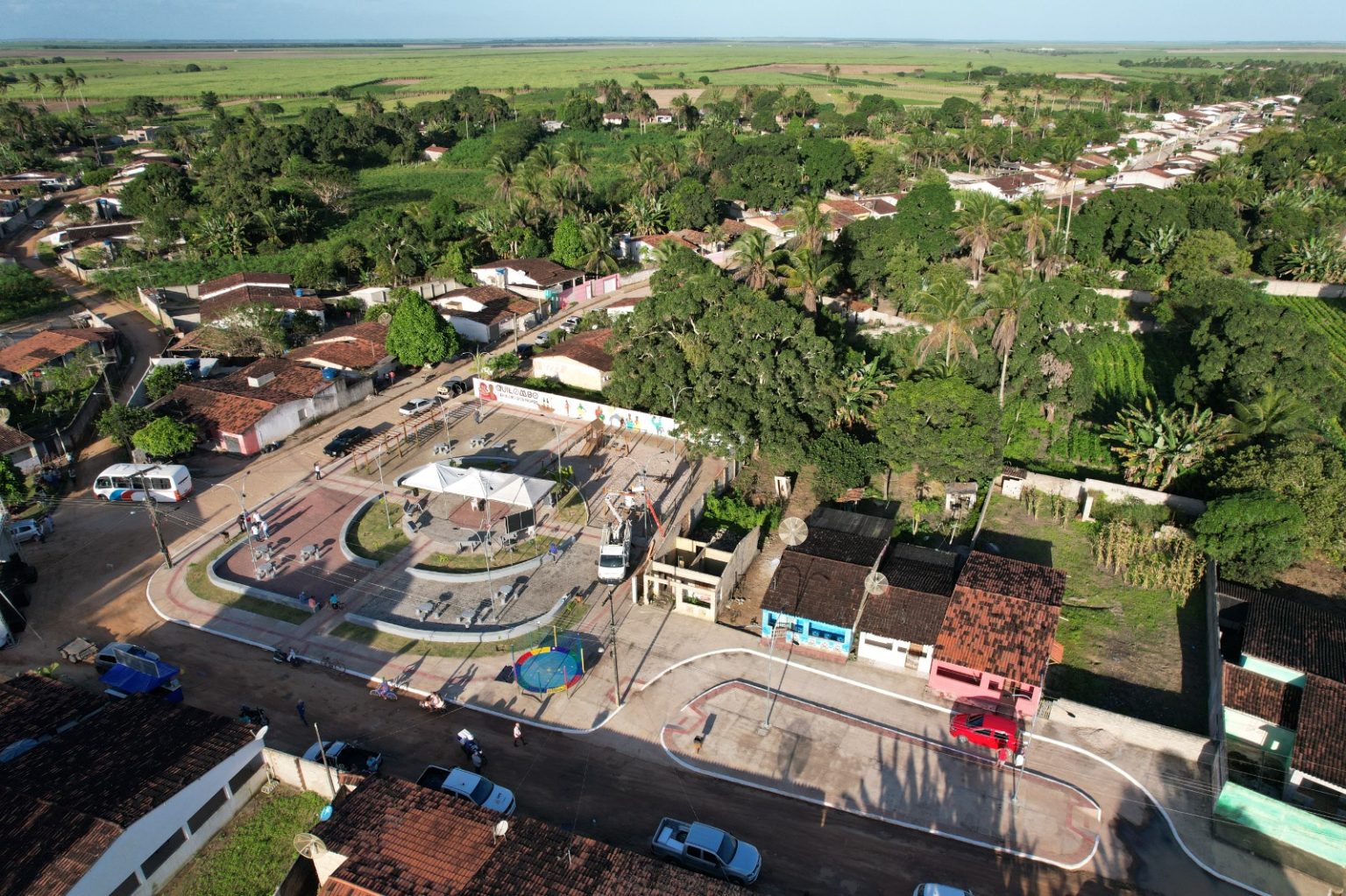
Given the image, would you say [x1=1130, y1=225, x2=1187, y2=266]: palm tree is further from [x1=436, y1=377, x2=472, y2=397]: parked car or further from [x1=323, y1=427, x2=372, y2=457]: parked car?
[x1=323, y1=427, x2=372, y2=457]: parked car

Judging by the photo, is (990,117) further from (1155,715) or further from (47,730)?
(47,730)

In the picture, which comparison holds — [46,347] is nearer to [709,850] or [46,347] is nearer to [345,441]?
[345,441]

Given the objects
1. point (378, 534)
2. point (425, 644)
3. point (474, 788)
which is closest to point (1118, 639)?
point (474, 788)

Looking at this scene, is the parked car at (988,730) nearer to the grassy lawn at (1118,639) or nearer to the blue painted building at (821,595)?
the grassy lawn at (1118,639)

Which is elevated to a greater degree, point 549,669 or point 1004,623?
point 1004,623

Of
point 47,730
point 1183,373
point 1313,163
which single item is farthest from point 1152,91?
point 47,730
